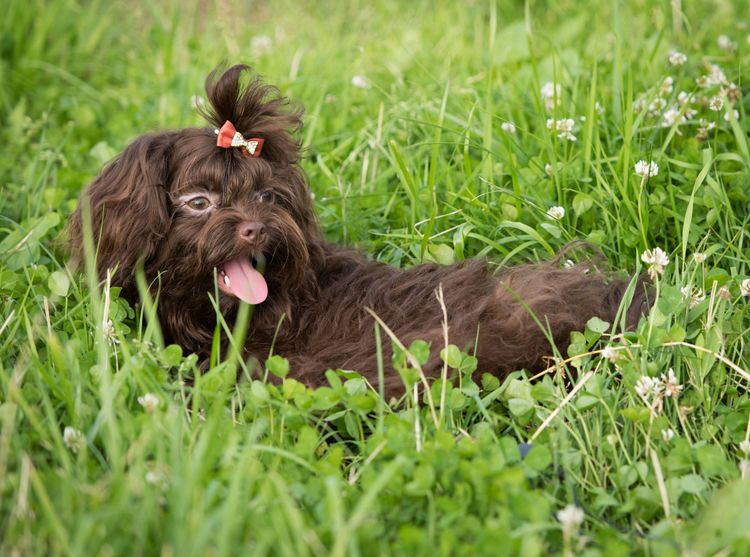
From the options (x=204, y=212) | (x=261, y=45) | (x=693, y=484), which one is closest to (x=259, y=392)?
(x=204, y=212)

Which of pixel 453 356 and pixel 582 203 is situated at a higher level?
pixel 582 203

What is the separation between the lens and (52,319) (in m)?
3.52

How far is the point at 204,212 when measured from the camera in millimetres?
3365

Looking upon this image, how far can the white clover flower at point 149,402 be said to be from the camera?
267cm

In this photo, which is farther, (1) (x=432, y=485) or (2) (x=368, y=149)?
(2) (x=368, y=149)

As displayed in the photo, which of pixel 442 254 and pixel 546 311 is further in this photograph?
pixel 442 254

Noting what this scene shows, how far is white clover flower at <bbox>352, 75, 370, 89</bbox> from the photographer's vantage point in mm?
5207

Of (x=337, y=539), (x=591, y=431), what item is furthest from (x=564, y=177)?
(x=337, y=539)

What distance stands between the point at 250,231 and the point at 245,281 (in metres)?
0.20

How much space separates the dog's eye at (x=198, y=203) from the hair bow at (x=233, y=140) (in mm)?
198

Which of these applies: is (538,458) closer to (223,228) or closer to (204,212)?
(223,228)

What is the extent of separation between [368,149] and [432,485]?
2.70m

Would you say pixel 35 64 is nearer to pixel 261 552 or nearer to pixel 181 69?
pixel 181 69

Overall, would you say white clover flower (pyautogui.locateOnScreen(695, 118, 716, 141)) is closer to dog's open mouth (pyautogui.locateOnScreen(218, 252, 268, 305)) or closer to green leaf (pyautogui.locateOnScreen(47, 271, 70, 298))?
dog's open mouth (pyautogui.locateOnScreen(218, 252, 268, 305))
